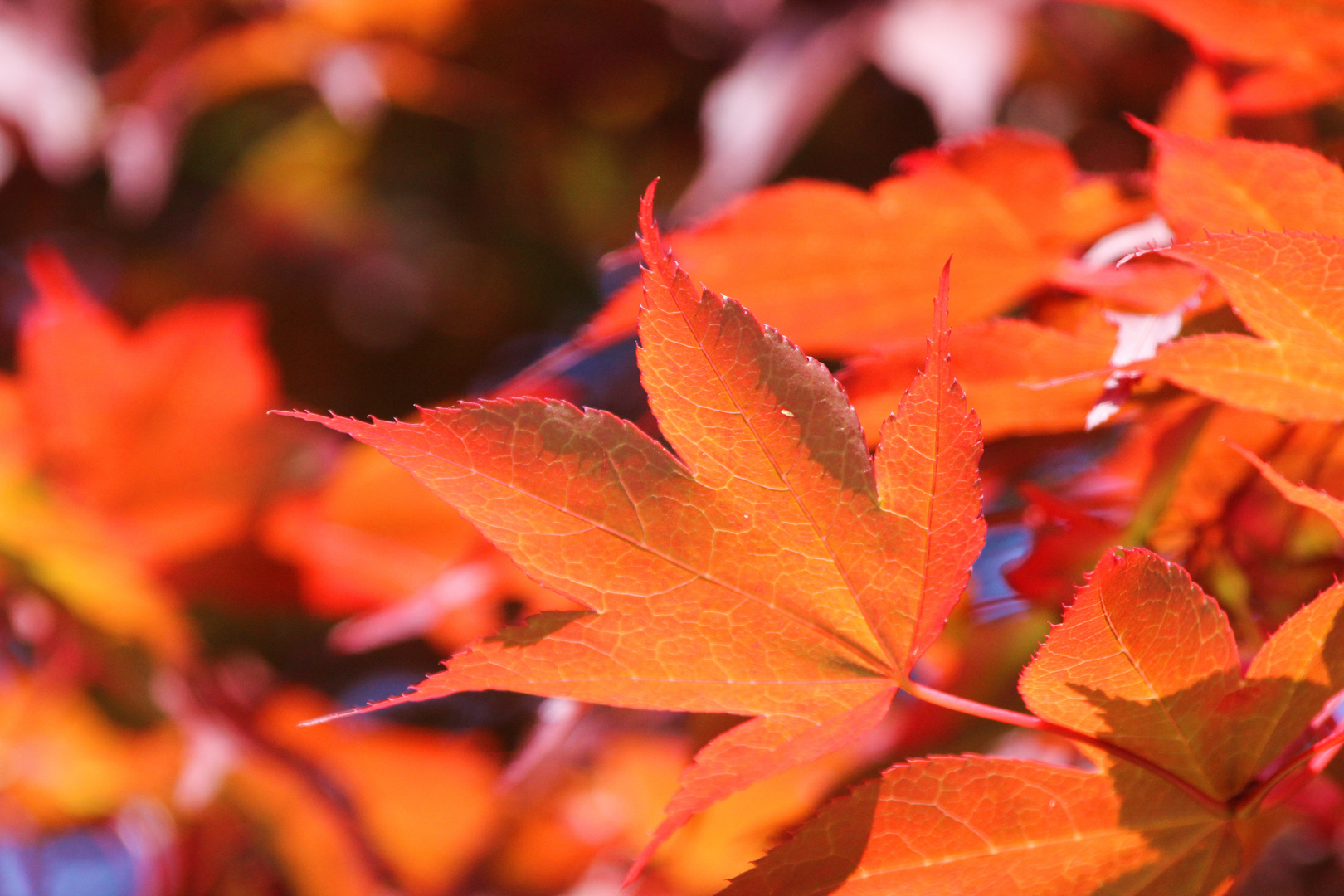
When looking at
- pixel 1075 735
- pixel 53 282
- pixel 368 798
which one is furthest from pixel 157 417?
pixel 1075 735

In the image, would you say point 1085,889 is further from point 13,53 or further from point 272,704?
point 13,53

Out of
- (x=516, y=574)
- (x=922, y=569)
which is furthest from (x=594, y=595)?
(x=516, y=574)

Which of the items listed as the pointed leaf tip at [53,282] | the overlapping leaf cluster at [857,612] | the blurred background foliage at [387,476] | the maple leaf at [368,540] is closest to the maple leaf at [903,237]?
the blurred background foliage at [387,476]

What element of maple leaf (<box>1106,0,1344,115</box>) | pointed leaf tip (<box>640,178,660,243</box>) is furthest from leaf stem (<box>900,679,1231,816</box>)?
maple leaf (<box>1106,0,1344,115</box>)

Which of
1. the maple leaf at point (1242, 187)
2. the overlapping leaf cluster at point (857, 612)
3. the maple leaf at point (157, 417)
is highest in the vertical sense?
the maple leaf at point (1242, 187)

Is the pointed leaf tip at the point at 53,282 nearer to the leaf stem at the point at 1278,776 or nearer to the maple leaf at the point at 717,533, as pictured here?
the maple leaf at the point at 717,533

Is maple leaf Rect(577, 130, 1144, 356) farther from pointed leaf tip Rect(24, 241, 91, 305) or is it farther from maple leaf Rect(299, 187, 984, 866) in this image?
pointed leaf tip Rect(24, 241, 91, 305)
